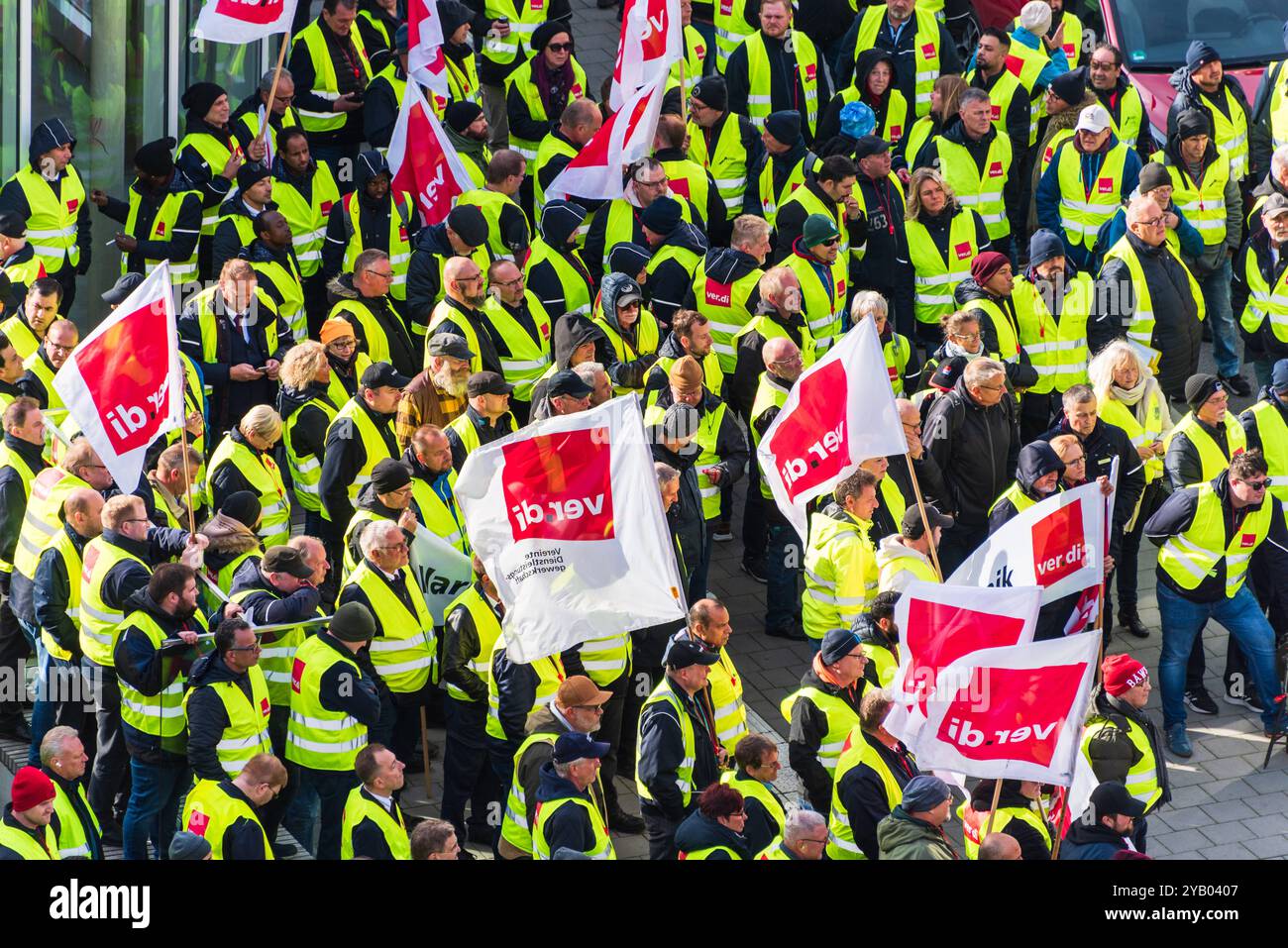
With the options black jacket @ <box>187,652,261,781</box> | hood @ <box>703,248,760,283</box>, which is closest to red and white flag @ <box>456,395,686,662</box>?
black jacket @ <box>187,652,261,781</box>

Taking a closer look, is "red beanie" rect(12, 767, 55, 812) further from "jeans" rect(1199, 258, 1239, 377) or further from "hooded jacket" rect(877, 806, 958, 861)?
"jeans" rect(1199, 258, 1239, 377)

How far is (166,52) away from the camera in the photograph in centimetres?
1761

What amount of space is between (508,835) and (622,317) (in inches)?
155

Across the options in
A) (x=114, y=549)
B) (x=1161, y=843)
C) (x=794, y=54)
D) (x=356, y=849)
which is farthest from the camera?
(x=794, y=54)

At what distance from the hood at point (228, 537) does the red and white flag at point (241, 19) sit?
4173 mm

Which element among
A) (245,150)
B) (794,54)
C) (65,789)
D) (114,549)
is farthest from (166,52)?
(65,789)

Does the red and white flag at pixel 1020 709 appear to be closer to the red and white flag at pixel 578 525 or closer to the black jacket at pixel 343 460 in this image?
the red and white flag at pixel 578 525

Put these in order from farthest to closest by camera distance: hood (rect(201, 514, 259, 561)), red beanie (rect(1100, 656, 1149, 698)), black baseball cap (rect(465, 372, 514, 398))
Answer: black baseball cap (rect(465, 372, 514, 398)), hood (rect(201, 514, 259, 561)), red beanie (rect(1100, 656, 1149, 698))

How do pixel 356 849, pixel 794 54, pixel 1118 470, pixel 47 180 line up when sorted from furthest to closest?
pixel 794 54
pixel 47 180
pixel 1118 470
pixel 356 849

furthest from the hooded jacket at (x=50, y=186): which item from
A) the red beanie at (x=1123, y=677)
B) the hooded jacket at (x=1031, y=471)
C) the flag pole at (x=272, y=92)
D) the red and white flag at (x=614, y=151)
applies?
the red beanie at (x=1123, y=677)

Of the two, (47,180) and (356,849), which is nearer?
(356,849)

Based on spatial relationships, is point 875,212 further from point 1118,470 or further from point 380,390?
point 380,390

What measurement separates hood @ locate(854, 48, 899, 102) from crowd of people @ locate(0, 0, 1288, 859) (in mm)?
29

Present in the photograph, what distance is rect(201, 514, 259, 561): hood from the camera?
11438 millimetres
